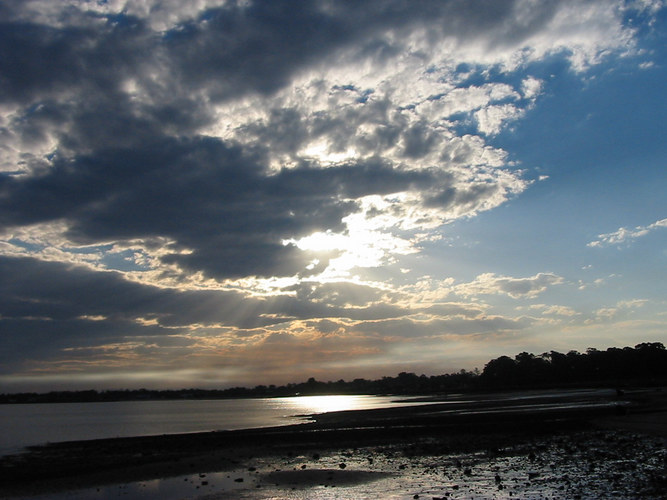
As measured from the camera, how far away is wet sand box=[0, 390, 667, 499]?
18.9 m

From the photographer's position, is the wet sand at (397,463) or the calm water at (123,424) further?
the calm water at (123,424)

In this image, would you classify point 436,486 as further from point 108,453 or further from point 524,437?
point 108,453

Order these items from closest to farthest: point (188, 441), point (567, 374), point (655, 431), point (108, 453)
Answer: point (655, 431) < point (108, 453) < point (188, 441) < point (567, 374)

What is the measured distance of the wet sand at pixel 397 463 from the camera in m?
18.9

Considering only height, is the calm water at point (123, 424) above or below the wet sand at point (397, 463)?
below

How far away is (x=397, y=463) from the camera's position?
26.1 metres

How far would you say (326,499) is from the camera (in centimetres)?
1892

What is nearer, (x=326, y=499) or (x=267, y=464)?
(x=326, y=499)

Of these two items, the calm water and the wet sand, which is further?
the calm water

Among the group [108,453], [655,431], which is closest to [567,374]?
[655,431]

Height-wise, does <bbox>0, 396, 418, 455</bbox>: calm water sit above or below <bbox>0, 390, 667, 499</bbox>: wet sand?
below

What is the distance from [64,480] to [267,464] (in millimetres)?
11386

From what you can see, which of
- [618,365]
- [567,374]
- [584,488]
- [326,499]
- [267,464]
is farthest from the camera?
[567,374]

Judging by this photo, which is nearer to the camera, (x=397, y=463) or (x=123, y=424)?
(x=397, y=463)
